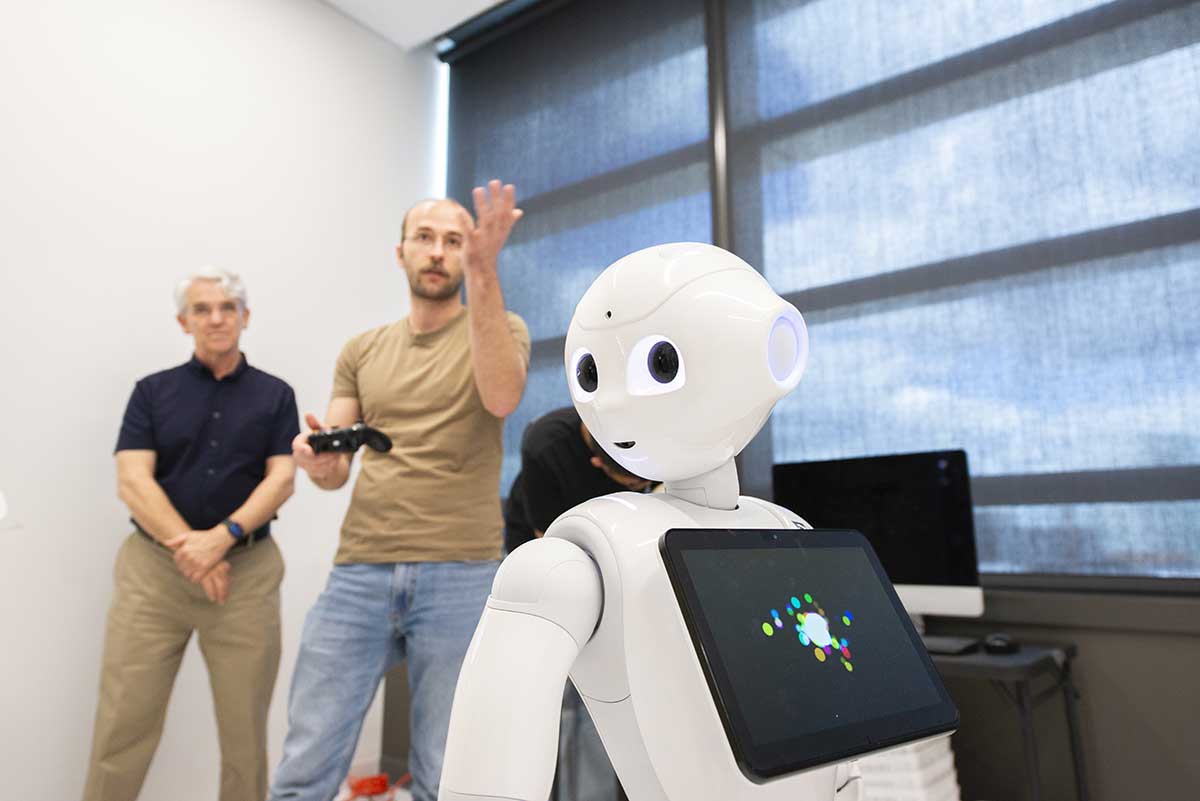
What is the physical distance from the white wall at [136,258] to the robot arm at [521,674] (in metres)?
2.28

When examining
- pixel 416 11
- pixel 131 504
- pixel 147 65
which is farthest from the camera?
pixel 416 11

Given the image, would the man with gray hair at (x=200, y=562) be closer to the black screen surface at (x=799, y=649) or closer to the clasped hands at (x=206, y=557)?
the clasped hands at (x=206, y=557)

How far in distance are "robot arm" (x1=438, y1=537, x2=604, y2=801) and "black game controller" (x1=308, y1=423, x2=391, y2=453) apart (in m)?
0.74

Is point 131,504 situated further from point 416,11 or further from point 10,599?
point 416,11

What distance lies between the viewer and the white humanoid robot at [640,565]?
2.56ft

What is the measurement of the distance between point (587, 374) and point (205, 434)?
1819 mm

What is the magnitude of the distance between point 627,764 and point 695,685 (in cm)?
15

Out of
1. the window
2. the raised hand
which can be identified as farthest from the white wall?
the raised hand

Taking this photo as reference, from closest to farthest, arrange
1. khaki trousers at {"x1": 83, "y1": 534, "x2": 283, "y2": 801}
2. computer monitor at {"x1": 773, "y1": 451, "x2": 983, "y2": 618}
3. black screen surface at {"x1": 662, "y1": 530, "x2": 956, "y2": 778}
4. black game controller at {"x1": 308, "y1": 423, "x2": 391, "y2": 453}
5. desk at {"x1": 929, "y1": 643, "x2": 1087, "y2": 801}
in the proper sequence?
1. black screen surface at {"x1": 662, "y1": 530, "x2": 956, "y2": 778}
2. black game controller at {"x1": 308, "y1": 423, "x2": 391, "y2": 453}
3. desk at {"x1": 929, "y1": 643, "x2": 1087, "y2": 801}
4. computer monitor at {"x1": 773, "y1": 451, "x2": 983, "y2": 618}
5. khaki trousers at {"x1": 83, "y1": 534, "x2": 283, "y2": 801}

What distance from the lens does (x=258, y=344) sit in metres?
3.15

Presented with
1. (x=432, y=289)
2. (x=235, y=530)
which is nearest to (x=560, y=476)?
(x=432, y=289)

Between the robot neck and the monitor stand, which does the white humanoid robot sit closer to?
the robot neck

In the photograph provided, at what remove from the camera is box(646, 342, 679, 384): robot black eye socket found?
0.88 m

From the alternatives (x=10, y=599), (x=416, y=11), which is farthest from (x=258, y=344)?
(x=416, y=11)
